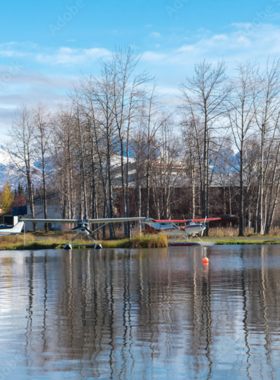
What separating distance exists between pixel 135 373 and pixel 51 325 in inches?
121

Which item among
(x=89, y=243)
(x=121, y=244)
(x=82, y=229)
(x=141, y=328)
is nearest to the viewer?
(x=141, y=328)

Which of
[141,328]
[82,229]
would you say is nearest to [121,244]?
[82,229]

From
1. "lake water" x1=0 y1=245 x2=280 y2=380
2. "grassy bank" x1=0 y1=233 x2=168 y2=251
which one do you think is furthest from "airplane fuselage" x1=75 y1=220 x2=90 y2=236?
"lake water" x1=0 y1=245 x2=280 y2=380

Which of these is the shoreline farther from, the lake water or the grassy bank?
the lake water

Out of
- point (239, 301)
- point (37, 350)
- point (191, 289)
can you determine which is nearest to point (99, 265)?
point (191, 289)

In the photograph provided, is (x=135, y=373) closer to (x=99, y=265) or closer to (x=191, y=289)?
(x=191, y=289)

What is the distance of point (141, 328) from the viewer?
812 centimetres

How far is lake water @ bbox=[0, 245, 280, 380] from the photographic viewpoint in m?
5.96

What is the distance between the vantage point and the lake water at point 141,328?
5957mm

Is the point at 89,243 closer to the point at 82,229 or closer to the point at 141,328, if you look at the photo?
the point at 82,229

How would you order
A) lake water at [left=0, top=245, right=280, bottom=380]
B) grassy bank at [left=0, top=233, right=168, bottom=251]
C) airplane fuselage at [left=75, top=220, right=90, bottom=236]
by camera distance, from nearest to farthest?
lake water at [left=0, top=245, right=280, bottom=380] < grassy bank at [left=0, top=233, right=168, bottom=251] < airplane fuselage at [left=75, top=220, right=90, bottom=236]

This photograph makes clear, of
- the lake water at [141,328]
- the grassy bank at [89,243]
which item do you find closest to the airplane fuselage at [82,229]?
the grassy bank at [89,243]

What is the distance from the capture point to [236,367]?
5.93 metres

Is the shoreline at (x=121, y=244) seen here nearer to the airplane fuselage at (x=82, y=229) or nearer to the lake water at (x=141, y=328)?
the airplane fuselage at (x=82, y=229)
